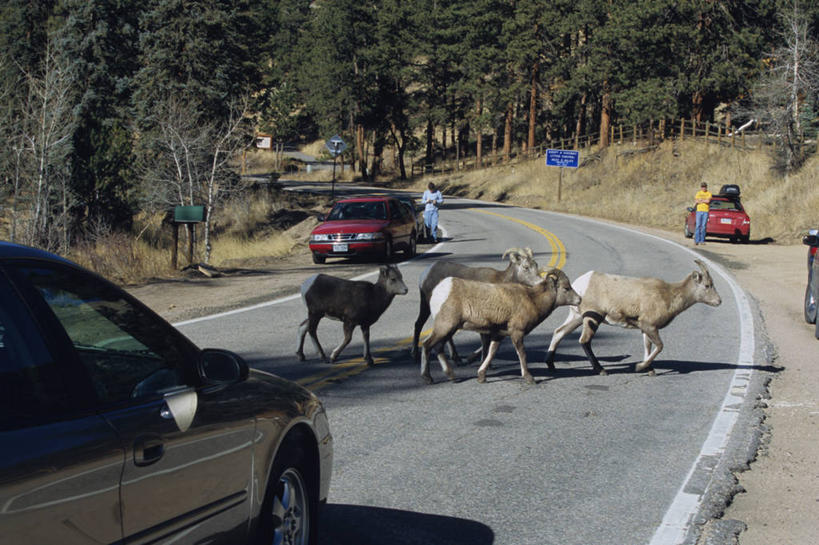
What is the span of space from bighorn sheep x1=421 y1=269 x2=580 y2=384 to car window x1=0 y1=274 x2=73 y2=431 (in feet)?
21.5

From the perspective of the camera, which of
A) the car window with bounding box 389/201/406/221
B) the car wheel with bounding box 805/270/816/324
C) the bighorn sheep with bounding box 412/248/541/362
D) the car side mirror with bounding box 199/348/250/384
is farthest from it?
the car window with bounding box 389/201/406/221

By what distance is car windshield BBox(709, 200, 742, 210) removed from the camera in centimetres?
3312

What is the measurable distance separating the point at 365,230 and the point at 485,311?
47.1ft

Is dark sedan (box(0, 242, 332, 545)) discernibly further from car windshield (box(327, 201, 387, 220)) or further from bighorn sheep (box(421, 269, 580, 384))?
car windshield (box(327, 201, 387, 220))

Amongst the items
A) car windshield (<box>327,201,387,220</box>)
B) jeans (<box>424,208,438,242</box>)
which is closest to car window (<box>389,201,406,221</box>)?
car windshield (<box>327,201,387,220</box>)

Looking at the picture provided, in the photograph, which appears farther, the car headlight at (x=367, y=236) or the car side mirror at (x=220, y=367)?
the car headlight at (x=367, y=236)

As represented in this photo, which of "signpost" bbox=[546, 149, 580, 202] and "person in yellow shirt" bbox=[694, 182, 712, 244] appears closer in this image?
"person in yellow shirt" bbox=[694, 182, 712, 244]

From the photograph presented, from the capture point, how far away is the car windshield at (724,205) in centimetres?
3312

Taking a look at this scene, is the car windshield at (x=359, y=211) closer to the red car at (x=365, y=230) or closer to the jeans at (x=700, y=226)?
the red car at (x=365, y=230)

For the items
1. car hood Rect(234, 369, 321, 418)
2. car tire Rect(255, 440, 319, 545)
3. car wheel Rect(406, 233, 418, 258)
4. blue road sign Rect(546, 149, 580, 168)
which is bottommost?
car wheel Rect(406, 233, 418, 258)

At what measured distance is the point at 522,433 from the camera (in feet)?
24.9

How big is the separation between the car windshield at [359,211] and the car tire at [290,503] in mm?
20206

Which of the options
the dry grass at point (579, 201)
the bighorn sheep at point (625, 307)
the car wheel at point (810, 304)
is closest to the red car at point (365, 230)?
the dry grass at point (579, 201)

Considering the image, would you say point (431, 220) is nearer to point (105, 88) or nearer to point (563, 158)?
point (105, 88)
